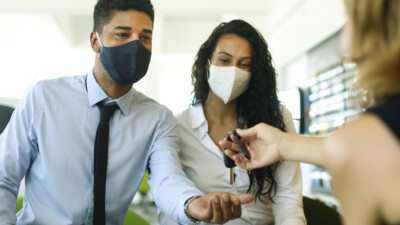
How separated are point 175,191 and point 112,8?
84 cm

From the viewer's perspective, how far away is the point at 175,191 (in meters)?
1.44

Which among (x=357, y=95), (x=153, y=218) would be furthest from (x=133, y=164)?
(x=153, y=218)

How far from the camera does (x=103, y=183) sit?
5.05 ft

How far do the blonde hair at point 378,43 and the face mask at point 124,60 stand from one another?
3.84ft

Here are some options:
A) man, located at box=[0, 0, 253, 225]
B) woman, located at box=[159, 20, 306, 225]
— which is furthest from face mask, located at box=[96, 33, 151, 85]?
woman, located at box=[159, 20, 306, 225]

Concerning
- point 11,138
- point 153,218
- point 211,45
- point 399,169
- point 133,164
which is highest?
point 211,45

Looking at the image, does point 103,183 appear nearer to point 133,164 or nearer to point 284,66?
point 133,164

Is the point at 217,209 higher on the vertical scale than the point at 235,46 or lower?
lower

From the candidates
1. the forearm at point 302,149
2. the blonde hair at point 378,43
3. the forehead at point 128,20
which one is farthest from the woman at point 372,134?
the forehead at point 128,20

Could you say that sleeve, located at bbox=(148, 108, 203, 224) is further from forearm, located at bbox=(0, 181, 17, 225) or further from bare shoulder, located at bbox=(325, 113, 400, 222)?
bare shoulder, located at bbox=(325, 113, 400, 222)

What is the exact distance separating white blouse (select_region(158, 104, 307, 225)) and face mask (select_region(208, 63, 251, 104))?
15cm

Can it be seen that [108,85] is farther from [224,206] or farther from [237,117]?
[224,206]

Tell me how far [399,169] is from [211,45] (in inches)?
60.0

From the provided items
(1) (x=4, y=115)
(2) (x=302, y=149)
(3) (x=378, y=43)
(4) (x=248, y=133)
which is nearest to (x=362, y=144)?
(3) (x=378, y=43)
